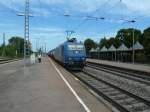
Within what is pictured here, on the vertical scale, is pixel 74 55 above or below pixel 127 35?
below

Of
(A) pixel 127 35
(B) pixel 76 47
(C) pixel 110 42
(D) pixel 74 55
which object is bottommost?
(D) pixel 74 55

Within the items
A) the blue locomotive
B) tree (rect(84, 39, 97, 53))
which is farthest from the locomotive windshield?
tree (rect(84, 39, 97, 53))

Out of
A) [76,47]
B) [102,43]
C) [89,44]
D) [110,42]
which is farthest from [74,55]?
[89,44]

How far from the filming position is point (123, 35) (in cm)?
12825

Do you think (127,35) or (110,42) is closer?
(127,35)

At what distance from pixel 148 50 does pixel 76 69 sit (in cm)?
3690

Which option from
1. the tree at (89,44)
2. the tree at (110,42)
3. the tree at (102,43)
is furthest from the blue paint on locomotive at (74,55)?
the tree at (89,44)

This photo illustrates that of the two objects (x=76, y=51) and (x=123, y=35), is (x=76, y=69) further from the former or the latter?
(x=123, y=35)

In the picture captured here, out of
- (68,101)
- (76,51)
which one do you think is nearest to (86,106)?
(68,101)

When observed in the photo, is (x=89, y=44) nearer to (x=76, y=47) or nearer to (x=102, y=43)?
(x=102, y=43)

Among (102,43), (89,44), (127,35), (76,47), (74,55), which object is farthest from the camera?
(89,44)

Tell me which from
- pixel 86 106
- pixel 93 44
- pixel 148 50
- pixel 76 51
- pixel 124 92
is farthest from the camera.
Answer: pixel 93 44

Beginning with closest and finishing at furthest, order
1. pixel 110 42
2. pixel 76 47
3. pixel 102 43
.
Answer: pixel 76 47 < pixel 110 42 < pixel 102 43

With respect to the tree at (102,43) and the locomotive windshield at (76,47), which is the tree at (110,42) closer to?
the tree at (102,43)
